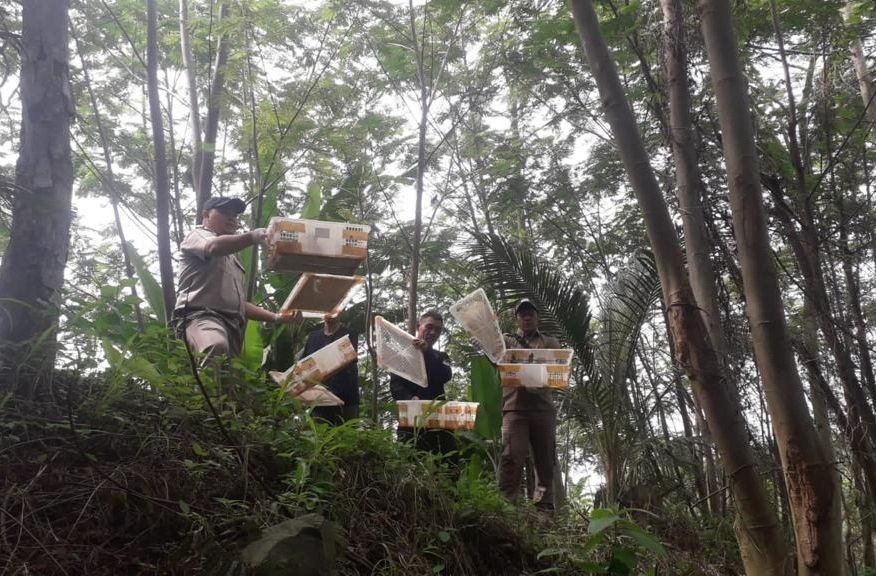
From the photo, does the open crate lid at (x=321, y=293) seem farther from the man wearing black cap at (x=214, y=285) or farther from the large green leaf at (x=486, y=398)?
the large green leaf at (x=486, y=398)

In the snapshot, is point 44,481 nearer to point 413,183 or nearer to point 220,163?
point 413,183

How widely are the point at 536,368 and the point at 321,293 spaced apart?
1637 millimetres

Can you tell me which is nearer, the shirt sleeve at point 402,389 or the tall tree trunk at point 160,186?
the tall tree trunk at point 160,186

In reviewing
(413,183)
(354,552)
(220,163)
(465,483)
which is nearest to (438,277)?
(413,183)

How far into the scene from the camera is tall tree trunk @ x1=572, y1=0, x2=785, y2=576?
312 centimetres

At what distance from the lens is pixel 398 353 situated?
4.75 metres

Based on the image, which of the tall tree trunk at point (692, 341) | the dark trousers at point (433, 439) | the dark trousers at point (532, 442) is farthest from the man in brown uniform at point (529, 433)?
the tall tree trunk at point (692, 341)

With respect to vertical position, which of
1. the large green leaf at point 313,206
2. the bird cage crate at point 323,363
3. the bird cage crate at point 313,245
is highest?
the large green leaf at point 313,206

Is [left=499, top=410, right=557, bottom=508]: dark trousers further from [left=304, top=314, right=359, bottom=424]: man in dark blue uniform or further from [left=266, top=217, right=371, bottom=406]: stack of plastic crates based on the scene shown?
[left=266, top=217, right=371, bottom=406]: stack of plastic crates

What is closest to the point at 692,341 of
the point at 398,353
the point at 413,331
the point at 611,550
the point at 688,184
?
the point at 611,550

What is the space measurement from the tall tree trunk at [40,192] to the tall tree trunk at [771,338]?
2894 millimetres

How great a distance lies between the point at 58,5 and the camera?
3340 millimetres

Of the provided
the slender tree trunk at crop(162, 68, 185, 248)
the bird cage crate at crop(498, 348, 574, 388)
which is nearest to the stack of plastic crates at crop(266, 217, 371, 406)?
the bird cage crate at crop(498, 348, 574, 388)

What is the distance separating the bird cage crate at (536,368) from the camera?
15.6 feet
